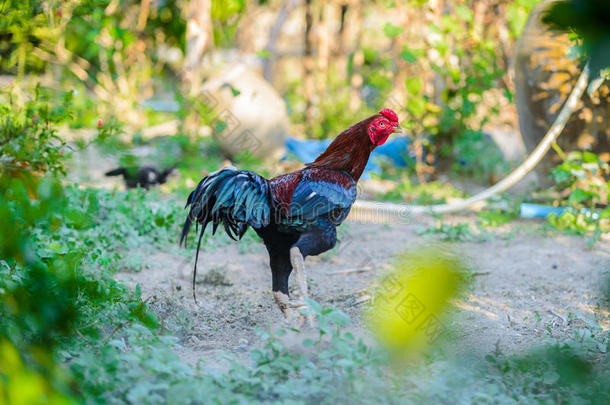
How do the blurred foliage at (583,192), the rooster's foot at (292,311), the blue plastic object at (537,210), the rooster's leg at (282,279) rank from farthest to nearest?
the blue plastic object at (537,210) < the blurred foliage at (583,192) < the rooster's leg at (282,279) < the rooster's foot at (292,311)

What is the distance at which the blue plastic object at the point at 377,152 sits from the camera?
7.75m

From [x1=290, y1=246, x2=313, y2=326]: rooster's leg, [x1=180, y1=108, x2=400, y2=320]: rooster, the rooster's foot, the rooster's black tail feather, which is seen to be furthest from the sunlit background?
the rooster's black tail feather

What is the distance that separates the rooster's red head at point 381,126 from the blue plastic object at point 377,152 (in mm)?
4282

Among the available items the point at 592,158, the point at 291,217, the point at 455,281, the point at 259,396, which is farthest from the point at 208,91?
the point at 455,281

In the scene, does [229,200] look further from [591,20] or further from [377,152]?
[377,152]

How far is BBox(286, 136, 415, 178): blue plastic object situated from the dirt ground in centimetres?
238

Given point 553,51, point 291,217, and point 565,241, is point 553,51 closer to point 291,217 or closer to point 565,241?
point 565,241

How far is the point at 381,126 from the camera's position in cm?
333

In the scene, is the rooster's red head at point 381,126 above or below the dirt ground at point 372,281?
above

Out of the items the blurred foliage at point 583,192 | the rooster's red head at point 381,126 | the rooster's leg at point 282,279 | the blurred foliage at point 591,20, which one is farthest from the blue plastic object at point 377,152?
the blurred foliage at point 591,20

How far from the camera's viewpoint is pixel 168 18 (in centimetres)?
1159

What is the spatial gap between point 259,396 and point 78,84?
1035 centimetres

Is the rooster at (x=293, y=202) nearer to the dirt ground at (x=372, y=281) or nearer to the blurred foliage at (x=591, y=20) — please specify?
the dirt ground at (x=372, y=281)

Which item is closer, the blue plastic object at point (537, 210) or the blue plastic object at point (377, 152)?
the blue plastic object at point (537, 210)
